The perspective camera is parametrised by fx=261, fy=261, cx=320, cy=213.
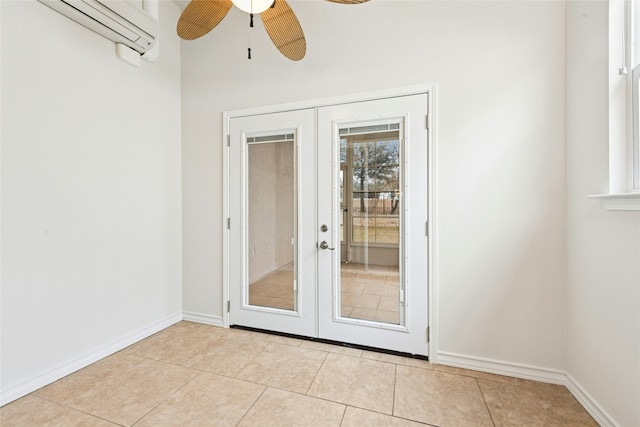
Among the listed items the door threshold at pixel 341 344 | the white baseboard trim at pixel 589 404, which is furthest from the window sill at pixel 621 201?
the door threshold at pixel 341 344

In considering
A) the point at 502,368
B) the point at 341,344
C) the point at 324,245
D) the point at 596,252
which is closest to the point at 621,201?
the point at 596,252

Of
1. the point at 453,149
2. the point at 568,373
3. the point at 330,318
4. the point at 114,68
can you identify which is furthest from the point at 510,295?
the point at 114,68

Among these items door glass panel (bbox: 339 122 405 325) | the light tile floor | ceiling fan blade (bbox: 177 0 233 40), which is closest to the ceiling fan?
ceiling fan blade (bbox: 177 0 233 40)

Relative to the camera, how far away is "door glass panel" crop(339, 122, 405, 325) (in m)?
2.28

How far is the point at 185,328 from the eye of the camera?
276 cm

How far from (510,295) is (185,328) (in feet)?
9.93

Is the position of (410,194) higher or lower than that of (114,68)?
lower

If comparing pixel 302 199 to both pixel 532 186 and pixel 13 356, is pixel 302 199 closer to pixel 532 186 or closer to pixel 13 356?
pixel 532 186

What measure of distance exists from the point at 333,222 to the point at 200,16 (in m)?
1.80

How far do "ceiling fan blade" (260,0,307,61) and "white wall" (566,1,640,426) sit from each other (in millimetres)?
1822

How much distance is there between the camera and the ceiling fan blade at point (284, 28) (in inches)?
65.6

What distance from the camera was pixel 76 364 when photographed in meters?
2.04

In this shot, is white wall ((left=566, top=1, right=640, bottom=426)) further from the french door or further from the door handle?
the door handle

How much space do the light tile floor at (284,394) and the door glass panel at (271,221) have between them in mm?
573
